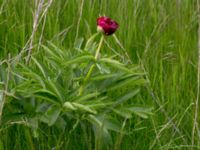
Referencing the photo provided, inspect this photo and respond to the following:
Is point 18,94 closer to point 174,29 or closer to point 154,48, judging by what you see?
point 154,48

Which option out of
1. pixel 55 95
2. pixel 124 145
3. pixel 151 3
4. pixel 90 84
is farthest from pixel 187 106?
pixel 151 3

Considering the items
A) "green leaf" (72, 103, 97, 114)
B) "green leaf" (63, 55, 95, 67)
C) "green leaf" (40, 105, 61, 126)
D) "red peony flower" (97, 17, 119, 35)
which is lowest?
"green leaf" (40, 105, 61, 126)

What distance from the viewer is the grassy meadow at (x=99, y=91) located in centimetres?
159

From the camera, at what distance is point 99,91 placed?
165 centimetres

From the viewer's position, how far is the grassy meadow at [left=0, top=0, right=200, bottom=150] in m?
1.59

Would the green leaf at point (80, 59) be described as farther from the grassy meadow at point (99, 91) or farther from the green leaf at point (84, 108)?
the green leaf at point (84, 108)

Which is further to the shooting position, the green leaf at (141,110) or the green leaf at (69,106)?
the green leaf at (141,110)

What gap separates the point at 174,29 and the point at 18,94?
88cm

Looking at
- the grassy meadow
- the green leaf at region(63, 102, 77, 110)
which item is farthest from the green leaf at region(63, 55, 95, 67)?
the green leaf at region(63, 102, 77, 110)

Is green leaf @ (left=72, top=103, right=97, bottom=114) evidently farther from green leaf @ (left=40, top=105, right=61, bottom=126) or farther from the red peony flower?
the red peony flower

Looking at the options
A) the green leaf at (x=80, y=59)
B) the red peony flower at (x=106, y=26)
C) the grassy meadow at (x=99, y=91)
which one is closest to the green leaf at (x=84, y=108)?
the grassy meadow at (x=99, y=91)

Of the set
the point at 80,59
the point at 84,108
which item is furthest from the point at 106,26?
the point at 84,108

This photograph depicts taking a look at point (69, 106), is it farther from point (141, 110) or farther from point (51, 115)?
point (141, 110)

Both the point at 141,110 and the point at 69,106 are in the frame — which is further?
the point at 141,110
